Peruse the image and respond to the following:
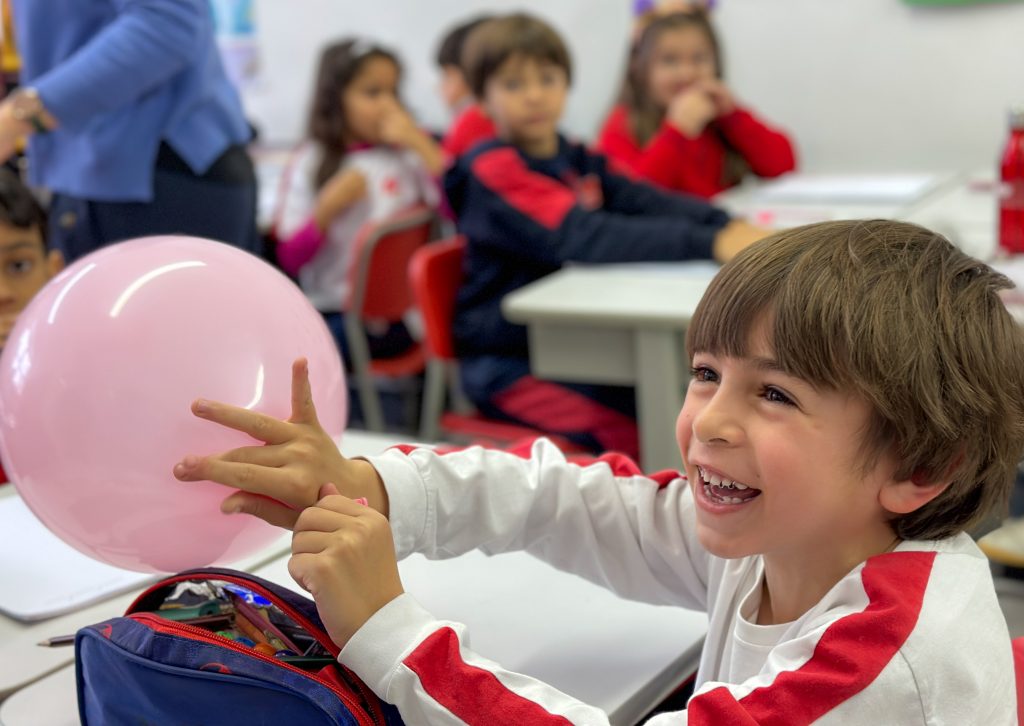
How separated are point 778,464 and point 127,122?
1.56 m

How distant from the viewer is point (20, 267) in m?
1.84

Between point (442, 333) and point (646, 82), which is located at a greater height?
point (646, 82)

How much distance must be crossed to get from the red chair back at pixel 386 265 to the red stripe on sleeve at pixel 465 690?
2140 mm

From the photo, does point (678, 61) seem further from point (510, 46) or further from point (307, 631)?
point (307, 631)

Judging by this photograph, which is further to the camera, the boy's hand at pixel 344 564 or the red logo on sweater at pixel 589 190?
the red logo on sweater at pixel 589 190

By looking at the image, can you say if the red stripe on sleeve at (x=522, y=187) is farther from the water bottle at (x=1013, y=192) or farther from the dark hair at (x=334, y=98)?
the dark hair at (x=334, y=98)

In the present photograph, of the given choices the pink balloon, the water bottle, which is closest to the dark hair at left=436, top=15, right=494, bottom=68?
the water bottle

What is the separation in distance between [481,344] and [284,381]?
59.0 inches

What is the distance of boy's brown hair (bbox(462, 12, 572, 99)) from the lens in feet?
8.26

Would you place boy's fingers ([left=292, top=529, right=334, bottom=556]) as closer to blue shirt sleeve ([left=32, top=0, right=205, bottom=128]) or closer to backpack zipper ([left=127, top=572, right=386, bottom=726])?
backpack zipper ([left=127, top=572, right=386, bottom=726])

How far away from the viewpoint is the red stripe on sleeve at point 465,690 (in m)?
0.76

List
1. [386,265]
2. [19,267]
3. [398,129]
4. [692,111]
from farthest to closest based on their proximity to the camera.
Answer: [398,129]
[692,111]
[386,265]
[19,267]

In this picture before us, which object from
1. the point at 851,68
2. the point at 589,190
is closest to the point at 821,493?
the point at 589,190

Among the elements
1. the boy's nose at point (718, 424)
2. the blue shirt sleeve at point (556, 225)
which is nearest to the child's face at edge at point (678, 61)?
the blue shirt sleeve at point (556, 225)
